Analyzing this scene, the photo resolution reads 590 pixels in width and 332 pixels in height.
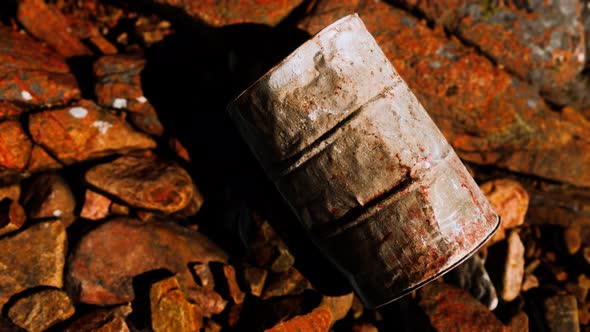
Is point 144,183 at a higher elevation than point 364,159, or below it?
below

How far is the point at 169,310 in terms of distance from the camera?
2457mm

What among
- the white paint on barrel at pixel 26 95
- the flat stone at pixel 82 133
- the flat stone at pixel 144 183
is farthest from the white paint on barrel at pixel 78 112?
the flat stone at pixel 144 183

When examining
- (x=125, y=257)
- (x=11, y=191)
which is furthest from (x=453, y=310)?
(x=11, y=191)

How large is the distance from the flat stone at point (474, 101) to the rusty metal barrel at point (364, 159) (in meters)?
0.76

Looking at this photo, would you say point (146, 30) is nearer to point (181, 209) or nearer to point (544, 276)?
point (181, 209)

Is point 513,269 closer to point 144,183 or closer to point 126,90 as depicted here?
point 144,183

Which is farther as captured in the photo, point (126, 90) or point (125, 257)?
point (126, 90)

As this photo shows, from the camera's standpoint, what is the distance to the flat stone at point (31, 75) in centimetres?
285

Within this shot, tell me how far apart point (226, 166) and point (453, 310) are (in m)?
1.67

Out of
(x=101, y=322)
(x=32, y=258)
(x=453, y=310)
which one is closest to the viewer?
(x=101, y=322)

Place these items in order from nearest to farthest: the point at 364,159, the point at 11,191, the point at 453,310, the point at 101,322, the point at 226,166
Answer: the point at 364,159 < the point at 101,322 < the point at 453,310 < the point at 11,191 < the point at 226,166

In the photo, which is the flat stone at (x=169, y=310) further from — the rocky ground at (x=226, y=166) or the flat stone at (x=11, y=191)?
the flat stone at (x=11, y=191)

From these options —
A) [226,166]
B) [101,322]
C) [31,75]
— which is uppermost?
[31,75]

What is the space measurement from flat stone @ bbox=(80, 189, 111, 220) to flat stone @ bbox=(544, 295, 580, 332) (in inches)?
114
